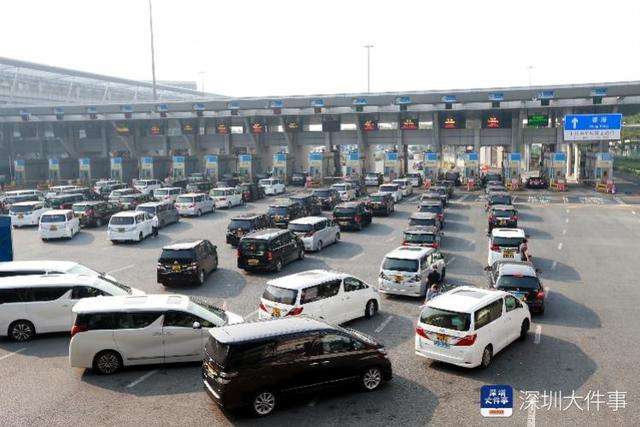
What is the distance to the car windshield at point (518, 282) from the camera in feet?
56.9

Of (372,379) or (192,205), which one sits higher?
(192,205)

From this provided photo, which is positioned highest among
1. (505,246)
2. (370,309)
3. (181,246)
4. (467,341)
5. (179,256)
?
(181,246)

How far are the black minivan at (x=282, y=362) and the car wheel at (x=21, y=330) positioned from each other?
678cm

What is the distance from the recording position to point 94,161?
69375mm

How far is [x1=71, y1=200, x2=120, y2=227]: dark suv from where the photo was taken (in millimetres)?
35594

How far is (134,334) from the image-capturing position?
13180mm

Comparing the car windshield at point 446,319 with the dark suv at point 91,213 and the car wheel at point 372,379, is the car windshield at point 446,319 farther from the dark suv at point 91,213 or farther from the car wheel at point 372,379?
the dark suv at point 91,213

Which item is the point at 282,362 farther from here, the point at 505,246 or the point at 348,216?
the point at 348,216

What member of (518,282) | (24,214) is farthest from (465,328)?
(24,214)

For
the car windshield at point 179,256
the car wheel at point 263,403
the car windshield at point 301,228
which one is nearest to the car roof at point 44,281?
the car windshield at point 179,256

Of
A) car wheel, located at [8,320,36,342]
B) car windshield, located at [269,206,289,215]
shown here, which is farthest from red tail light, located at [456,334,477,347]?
car windshield, located at [269,206,289,215]

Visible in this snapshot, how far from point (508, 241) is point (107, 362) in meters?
16.2

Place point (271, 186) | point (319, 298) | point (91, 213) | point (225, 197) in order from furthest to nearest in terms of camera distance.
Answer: point (271, 186) → point (225, 197) → point (91, 213) → point (319, 298)

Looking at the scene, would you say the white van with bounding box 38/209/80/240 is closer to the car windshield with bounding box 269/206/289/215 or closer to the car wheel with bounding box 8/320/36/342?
the car windshield with bounding box 269/206/289/215
